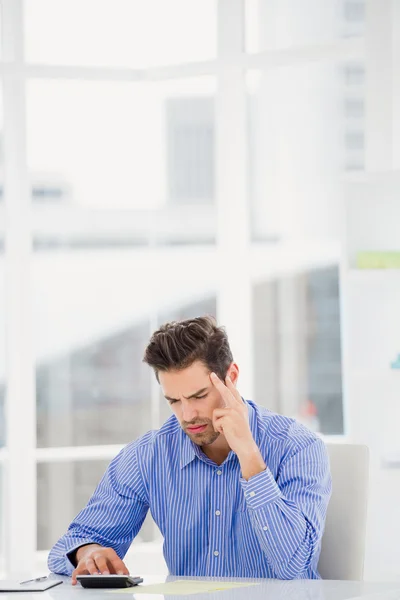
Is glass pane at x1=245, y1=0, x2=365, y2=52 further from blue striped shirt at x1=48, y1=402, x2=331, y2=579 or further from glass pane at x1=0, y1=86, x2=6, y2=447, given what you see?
blue striped shirt at x1=48, y1=402, x2=331, y2=579

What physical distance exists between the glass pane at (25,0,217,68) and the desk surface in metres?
3.05

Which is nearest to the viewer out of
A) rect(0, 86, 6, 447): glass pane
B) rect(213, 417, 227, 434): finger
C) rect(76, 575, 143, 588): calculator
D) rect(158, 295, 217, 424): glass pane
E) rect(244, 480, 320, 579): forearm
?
rect(76, 575, 143, 588): calculator

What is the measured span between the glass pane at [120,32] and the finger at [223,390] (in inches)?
102

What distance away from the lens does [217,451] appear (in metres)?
2.22

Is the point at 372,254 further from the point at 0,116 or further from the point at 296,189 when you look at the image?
the point at 0,116

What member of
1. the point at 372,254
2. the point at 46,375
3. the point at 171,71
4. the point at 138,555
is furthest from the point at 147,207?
the point at 138,555

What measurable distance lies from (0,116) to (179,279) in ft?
3.71

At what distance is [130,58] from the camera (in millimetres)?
4398

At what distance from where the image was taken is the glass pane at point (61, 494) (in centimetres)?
425

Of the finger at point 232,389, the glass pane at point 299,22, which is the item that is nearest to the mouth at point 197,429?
the finger at point 232,389

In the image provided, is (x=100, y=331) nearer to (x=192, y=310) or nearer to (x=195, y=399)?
(x=192, y=310)

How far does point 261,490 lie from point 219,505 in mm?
215

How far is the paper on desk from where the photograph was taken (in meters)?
1.73

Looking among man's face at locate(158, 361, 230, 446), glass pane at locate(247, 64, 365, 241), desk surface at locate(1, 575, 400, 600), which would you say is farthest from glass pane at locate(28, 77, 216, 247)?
desk surface at locate(1, 575, 400, 600)
